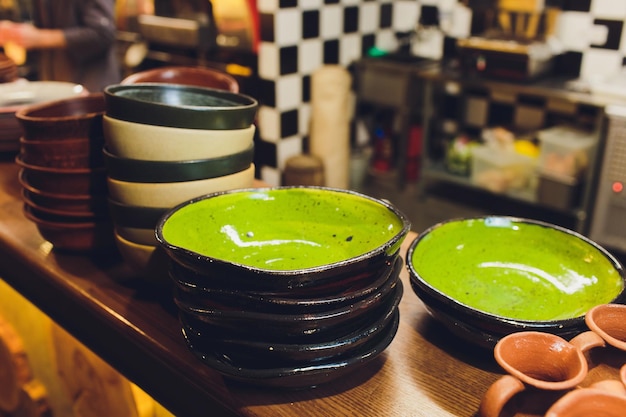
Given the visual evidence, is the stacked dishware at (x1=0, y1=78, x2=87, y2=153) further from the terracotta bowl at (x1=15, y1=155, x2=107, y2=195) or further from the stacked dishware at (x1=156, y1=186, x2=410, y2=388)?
the stacked dishware at (x1=156, y1=186, x2=410, y2=388)

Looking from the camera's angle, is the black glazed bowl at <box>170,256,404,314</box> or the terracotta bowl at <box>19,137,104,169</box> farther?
the terracotta bowl at <box>19,137,104,169</box>

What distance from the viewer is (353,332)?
97cm

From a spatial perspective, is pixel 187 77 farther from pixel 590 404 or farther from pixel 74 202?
pixel 590 404

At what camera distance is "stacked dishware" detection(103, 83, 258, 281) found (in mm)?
1167

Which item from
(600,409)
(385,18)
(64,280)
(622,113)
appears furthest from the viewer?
(385,18)

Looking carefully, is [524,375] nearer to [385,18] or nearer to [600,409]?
[600,409]

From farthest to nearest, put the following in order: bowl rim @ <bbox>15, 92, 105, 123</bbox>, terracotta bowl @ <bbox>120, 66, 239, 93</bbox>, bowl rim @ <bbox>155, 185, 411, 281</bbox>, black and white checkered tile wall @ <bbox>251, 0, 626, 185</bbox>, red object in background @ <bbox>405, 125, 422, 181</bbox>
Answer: red object in background @ <bbox>405, 125, 422, 181</bbox>, black and white checkered tile wall @ <bbox>251, 0, 626, 185</bbox>, terracotta bowl @ <bbox>120, 66, 239, 93</bbox>, bowl rim @ <bbox>15, 92, 105, 123</bbox>, bowl rim @ <bbox>155, 185, 411, 281</bbox>

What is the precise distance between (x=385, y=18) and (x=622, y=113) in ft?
7.30

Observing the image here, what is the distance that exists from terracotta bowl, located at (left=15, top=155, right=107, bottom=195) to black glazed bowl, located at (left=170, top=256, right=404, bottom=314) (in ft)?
1.64

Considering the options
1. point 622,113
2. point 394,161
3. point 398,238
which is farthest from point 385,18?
point 398,238

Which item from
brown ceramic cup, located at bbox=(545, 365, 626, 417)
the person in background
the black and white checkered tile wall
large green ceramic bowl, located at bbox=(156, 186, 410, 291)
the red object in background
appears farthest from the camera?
the red object in background

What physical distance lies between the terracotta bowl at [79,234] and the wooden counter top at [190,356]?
4 centimetres

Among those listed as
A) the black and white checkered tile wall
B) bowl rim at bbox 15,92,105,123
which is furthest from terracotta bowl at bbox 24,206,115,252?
the black and white checkered tile wall

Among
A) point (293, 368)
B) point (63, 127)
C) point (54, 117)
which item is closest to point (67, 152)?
point (63, 127)
